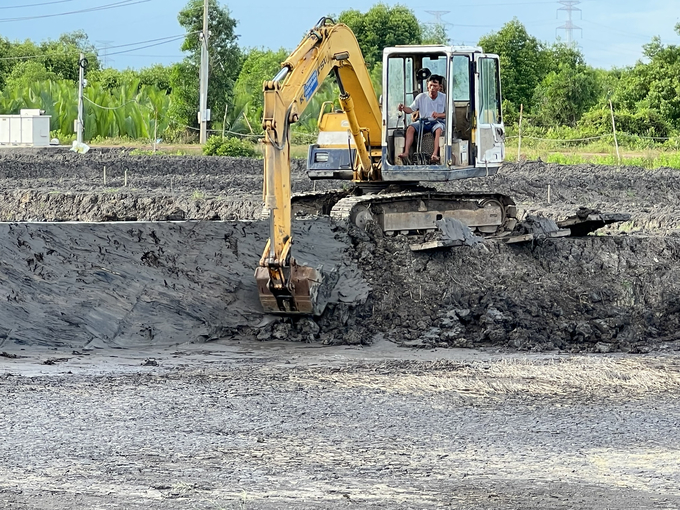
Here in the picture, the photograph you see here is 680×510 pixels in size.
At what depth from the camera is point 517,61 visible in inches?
2128

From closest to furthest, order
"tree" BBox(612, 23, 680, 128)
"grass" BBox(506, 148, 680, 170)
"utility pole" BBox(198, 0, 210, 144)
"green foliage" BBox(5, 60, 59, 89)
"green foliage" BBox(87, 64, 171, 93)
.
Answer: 1. "grass" BBox(506, 148, 680, 170)
2. "utility pole" BBox(198, 0, 210, 144)
3. "tree" BBox(612, 23, 680, 128)
4. "green foliage" BBox(5, 60, 59, 89)
5. "green foliage" BBox(87, 64, 171, 93)

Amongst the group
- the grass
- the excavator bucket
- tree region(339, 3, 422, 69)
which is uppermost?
tree region(339, 3, 422, 69)

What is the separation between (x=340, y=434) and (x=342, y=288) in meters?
5.32

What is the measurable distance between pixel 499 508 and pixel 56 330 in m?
6.42

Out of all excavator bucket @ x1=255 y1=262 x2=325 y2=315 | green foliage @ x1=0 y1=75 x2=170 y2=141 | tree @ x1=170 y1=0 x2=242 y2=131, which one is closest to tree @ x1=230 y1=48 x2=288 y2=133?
tree @ x1=170 y1=0 x2=242 y2=131

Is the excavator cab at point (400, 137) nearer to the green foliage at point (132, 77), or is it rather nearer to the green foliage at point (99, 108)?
the green foliage at point (99, 108)

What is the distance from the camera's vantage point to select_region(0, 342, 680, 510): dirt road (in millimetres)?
5902

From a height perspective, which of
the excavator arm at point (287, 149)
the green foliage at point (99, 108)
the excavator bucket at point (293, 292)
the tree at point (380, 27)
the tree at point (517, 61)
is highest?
the tree at point (380, 27)

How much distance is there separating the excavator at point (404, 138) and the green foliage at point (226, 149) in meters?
22.5

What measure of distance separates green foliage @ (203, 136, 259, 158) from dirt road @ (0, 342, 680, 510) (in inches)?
1099

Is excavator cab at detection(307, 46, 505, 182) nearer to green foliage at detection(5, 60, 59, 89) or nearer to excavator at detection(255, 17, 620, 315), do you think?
excavator at detection(255, 17, 620, 315)

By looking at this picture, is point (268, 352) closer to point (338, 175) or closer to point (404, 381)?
point (404, 381)

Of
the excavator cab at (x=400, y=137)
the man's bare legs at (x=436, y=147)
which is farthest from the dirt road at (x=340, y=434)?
the man's bare legs at (x=436, y=147)

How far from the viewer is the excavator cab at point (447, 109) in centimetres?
1380
